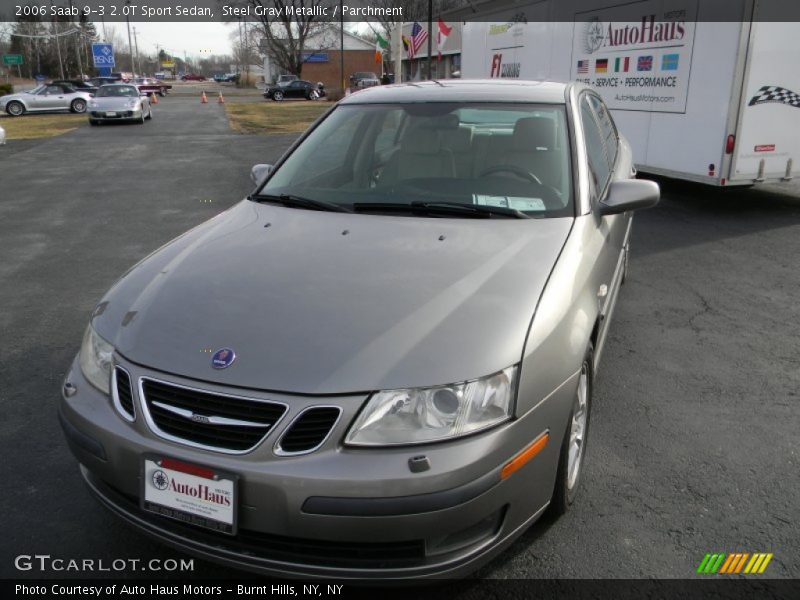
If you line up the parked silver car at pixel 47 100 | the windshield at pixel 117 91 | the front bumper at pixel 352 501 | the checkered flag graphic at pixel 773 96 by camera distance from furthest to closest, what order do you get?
1. the parked silver car at pixel 47 100
2. the windshield at pixel 117 91
3. the checkered flag graphic at pixel 773 96
4. the front bumper at pixel 352 501

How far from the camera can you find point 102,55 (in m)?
57.2

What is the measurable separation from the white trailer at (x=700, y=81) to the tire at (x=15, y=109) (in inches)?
1002

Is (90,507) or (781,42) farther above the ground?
(781,42)

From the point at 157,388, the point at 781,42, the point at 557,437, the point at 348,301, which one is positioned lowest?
the point at 557,437

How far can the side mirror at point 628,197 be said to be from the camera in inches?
125

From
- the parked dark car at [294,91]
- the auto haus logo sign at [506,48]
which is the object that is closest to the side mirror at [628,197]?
the auto haus logo sign at [506,48]

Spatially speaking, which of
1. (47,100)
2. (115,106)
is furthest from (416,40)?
(47,100)

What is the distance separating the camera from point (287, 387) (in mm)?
1981

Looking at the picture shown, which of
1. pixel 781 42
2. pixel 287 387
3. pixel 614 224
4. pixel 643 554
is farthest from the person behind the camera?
pixel 781 42

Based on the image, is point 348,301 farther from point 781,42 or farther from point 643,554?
point 781,42

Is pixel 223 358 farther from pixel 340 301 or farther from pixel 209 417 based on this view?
pixel 340 301

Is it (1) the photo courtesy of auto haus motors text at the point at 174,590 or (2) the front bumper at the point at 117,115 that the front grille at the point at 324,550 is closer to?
(1) the photo courtesy of auto haus motors text at the point at 174,590

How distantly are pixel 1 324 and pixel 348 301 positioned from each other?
3.66 m

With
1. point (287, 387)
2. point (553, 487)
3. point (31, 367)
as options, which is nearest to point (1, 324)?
point (31, 367)
